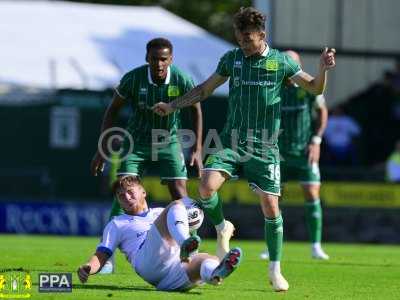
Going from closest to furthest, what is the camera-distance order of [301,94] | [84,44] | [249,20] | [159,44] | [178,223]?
1. [178,223]
2. [249,20]
3. [159,44]
4. [301,94]
5. [84,44]

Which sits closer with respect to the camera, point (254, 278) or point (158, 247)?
point (158, 247)

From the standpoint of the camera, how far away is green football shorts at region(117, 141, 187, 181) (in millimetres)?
12227

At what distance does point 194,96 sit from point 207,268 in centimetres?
211

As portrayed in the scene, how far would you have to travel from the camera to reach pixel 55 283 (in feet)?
33.5

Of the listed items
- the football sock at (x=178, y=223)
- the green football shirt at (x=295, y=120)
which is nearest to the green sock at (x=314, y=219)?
the green football shirt at (x=295, y=120)

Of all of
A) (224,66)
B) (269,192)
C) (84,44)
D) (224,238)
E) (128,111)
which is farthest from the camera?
(84,44)

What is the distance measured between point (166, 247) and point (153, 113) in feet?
8.43

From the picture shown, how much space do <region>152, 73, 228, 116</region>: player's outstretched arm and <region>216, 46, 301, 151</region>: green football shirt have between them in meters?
0.20

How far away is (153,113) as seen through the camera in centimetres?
1216

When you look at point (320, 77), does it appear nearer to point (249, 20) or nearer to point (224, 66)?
point (249, 20)

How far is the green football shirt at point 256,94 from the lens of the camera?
35.4 ft

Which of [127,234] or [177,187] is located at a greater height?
[177,187]

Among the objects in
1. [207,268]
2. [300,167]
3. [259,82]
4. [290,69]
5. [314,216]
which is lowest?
[314,216]

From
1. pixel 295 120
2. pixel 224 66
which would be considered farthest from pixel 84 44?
pixel 224 66
